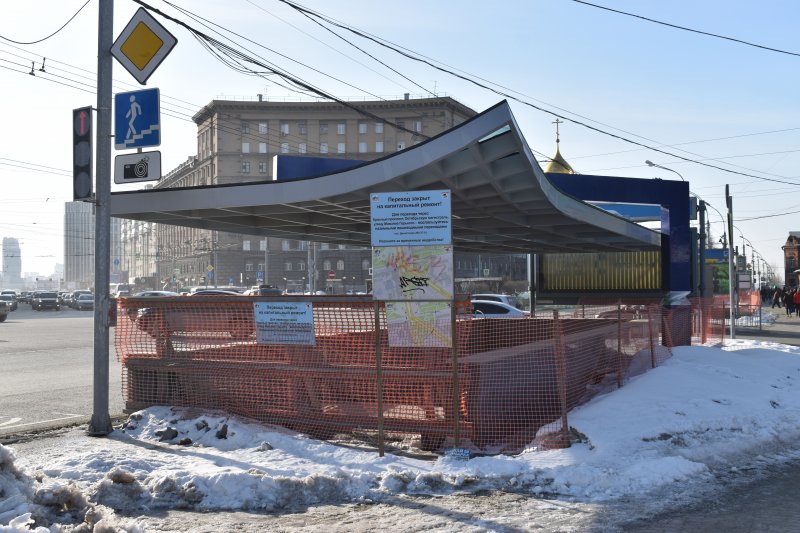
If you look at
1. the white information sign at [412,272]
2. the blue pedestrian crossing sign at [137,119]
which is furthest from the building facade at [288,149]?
the white information sign at [412,272]

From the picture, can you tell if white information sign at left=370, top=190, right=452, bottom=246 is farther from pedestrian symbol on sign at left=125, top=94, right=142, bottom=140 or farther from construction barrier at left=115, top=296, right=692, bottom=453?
pedestrian symbol on sign at left=125, top=94, right=142, bottom=140

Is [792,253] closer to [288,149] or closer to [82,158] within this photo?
[288,149]

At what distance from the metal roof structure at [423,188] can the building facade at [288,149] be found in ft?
254

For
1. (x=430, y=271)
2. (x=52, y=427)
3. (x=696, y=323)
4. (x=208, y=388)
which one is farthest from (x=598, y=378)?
(x=696, y=323)

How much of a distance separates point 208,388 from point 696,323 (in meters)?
16.7

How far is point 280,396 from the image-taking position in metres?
8.79

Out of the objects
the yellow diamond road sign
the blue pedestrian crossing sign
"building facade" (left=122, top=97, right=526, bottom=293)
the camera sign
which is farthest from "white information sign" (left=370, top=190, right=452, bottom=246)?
"building facade" (left=122, top=97, right=526, bottom=293)

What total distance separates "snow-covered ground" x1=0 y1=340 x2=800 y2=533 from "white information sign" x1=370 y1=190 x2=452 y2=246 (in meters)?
2.29

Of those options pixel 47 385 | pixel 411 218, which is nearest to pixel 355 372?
pixel 411 218

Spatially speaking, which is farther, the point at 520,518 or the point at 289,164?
the point at 289,164

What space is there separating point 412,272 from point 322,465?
2.20 m

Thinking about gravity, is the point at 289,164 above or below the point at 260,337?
above

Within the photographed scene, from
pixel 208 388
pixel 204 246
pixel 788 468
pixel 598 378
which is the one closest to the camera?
pixel 788 468

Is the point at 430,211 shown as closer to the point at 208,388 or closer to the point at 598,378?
the point at 208,388
